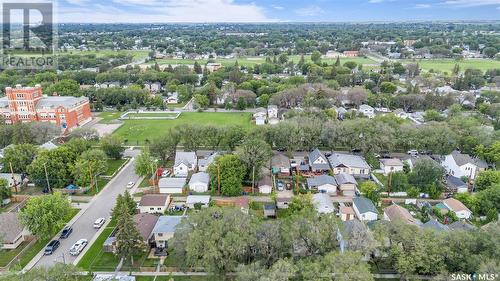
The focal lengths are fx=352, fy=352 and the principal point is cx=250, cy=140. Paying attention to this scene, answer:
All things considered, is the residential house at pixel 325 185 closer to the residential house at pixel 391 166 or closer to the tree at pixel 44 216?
the residential house at pixel 391 166

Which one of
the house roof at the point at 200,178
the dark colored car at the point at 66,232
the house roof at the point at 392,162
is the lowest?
the dark colored car at the point at 66,232

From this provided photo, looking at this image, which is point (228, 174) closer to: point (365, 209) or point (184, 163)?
point (184, 163)

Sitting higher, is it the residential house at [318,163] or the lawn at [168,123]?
the lawn at [168,123]

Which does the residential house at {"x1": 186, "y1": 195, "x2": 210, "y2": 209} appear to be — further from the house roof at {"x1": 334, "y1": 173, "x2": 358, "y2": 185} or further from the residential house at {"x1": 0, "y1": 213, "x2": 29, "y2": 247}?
the house roof at {"x1": 334, "y1": 173, "x2": 358, "y2": 185}

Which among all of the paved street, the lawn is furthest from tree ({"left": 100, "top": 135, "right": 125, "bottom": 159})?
the lawn

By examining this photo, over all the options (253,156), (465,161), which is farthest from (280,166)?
(465,161)

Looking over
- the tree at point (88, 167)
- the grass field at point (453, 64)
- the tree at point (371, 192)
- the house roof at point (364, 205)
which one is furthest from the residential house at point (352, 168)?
the grass field at point (453, 64)

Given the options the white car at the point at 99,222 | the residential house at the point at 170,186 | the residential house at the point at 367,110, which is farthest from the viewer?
the residential house at the point at 367,110
